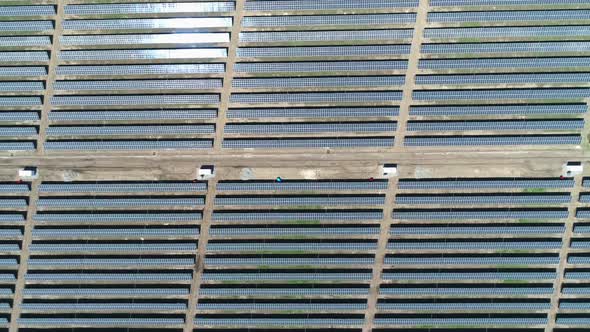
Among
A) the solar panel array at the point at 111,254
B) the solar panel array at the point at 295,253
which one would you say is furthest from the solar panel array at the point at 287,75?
the solar panel array at the point at 111,254

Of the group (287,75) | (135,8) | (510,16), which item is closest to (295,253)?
(287,75)

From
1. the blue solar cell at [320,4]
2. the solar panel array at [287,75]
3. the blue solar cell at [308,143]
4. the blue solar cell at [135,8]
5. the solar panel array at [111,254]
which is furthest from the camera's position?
the solar panel array at [111,254]

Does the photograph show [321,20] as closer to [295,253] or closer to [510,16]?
[510,16]

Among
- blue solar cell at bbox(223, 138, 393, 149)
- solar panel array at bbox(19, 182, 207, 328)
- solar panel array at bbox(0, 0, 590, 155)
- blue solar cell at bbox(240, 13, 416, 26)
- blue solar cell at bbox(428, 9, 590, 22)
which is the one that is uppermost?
blue solar cell at bbox(428, 9, 590, 22)

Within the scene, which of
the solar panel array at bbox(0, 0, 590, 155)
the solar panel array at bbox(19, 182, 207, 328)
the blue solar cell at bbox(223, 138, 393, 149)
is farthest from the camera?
the solar panel array at bbox(19, 182, 207, 328)

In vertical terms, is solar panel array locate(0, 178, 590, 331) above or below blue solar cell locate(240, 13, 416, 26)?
below

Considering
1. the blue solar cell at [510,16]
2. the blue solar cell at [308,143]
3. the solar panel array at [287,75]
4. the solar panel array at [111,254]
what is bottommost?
the solar panel array at [111,254]

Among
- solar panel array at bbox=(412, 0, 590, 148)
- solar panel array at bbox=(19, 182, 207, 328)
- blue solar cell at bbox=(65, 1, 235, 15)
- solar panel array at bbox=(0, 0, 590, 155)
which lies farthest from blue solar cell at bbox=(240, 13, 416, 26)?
solar panel array at bbox=(19, 182, 207, 328)

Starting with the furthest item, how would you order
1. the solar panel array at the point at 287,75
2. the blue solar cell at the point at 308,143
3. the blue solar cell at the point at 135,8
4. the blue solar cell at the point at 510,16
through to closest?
the blue solar cell at the point at 135,8, the blue solar cell at the point at 308,143, the solar panel array at the point at 287,75, the blue solar cell at the point at 510,16

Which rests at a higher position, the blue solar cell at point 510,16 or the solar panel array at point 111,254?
the blue solar cell at point 510,16

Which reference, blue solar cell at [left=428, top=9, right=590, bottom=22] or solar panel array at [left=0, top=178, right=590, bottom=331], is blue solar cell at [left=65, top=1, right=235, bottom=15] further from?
blue solar cell at [left=428, top=9, right=590, bottom=22]

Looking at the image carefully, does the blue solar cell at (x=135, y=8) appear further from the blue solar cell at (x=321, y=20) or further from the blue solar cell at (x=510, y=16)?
the blue solar cell at (x=510, y=16)

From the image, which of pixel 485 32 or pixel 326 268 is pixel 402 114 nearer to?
pixel 485 32
